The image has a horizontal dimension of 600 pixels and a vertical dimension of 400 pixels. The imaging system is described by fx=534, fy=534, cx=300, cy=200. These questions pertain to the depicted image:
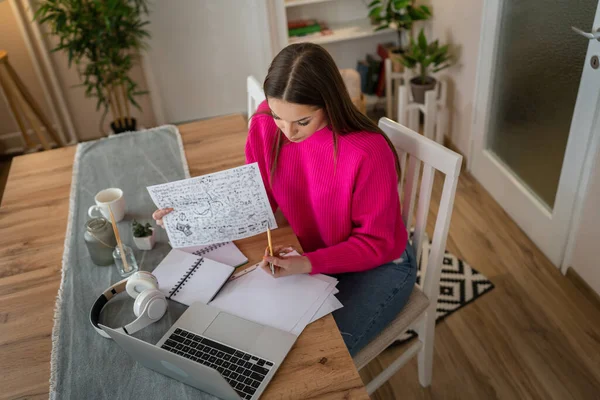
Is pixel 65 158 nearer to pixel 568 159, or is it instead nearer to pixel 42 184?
pixel 42 184

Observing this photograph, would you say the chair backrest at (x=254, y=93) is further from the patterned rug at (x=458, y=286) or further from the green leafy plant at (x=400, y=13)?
the green leafy plant at (x=400, y=13)

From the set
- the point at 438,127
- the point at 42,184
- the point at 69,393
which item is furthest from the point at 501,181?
the point at 69,393

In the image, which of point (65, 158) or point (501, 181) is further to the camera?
point (501, 181)

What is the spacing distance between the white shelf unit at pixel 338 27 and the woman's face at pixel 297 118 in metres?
1.99

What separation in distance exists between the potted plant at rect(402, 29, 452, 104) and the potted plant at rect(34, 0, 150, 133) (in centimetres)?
146

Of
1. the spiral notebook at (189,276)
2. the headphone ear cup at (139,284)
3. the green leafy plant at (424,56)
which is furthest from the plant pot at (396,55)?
the headphone ear cup at (139,284)

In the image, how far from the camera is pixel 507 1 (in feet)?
7.14

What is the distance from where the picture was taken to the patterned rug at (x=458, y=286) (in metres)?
1.97

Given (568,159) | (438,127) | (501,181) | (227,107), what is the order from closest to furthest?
1. (568,159)
2. (501,181)
3. (438,127)
4. (227,107)

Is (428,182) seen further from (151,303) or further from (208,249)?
(151,303)

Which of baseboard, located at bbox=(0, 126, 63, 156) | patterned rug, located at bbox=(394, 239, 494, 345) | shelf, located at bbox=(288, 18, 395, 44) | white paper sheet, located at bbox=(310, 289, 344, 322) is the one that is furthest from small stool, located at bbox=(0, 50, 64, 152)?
white paper sheet, located at bbox=(310, 289, 344, 322)

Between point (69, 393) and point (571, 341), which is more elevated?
point (69, 393)

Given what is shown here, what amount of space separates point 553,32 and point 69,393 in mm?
1921

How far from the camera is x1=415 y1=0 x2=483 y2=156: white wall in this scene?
8.12 feet
